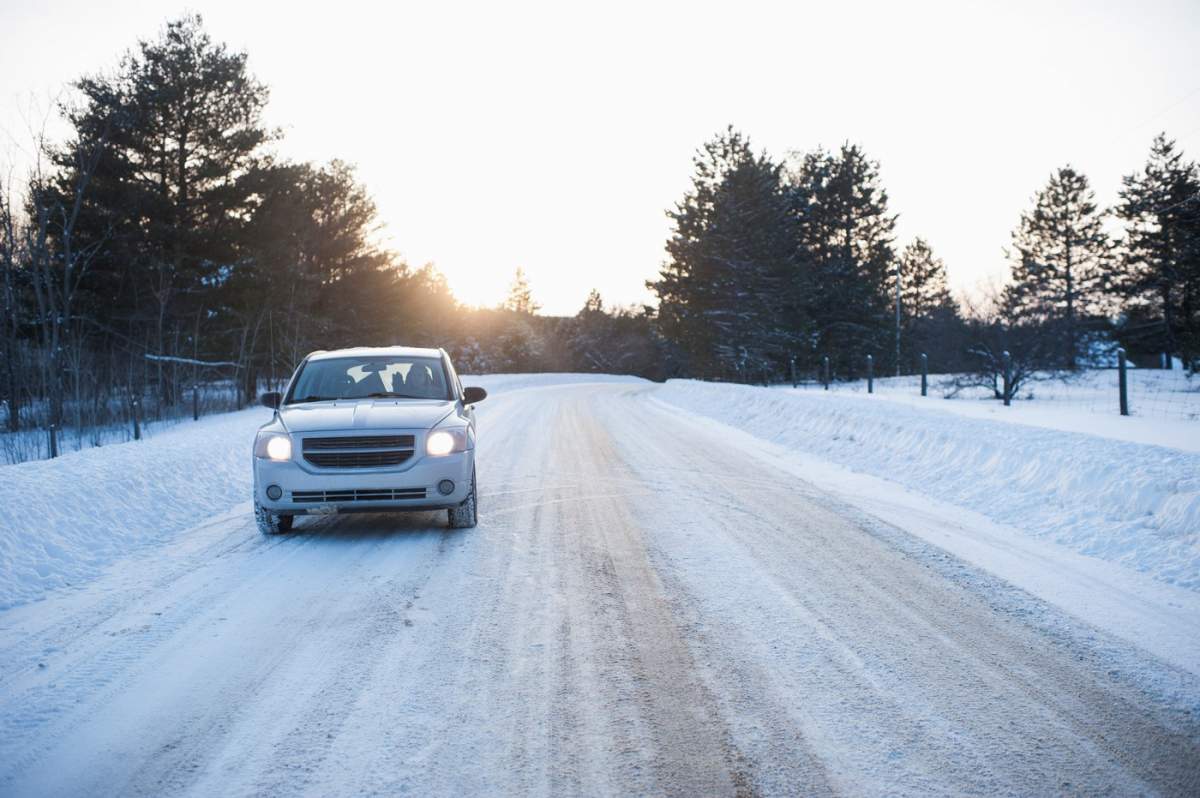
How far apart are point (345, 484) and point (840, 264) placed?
43857mm

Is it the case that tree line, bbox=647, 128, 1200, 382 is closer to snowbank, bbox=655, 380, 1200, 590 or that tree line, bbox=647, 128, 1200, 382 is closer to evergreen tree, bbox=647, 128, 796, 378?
evergreen tree, bbox=647, 128, 796, 378

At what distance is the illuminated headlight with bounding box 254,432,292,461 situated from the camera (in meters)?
6.61

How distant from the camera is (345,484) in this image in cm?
651

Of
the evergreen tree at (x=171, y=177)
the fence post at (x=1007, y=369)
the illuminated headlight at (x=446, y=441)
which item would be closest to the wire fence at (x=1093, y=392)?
the fence post at (x=1007, y=369)

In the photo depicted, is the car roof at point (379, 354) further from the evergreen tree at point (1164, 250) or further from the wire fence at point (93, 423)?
the evergreen tree at point (1164, 250)

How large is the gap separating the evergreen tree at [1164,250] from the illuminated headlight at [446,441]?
41172 millimetres

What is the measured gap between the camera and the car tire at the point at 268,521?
6852mm

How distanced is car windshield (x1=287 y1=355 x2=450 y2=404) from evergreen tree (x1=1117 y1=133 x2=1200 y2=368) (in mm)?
40713

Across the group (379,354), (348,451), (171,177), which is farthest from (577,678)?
(171,177)

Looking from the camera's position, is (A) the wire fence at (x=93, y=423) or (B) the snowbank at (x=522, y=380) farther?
(B) the snowbank at (x=522, y=380)

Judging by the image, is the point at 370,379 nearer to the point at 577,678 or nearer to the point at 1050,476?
the point at 577,678

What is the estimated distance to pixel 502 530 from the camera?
23.1ft

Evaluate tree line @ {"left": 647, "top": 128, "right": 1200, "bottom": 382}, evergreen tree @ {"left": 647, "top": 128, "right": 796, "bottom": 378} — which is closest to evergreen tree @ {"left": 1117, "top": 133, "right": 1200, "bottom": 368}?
tree line @ {"left": 647, "top": 128, "right": 1200, "bottom": 382}

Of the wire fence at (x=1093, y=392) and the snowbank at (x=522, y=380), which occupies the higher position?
the snowbank at (x=522, y=380)
